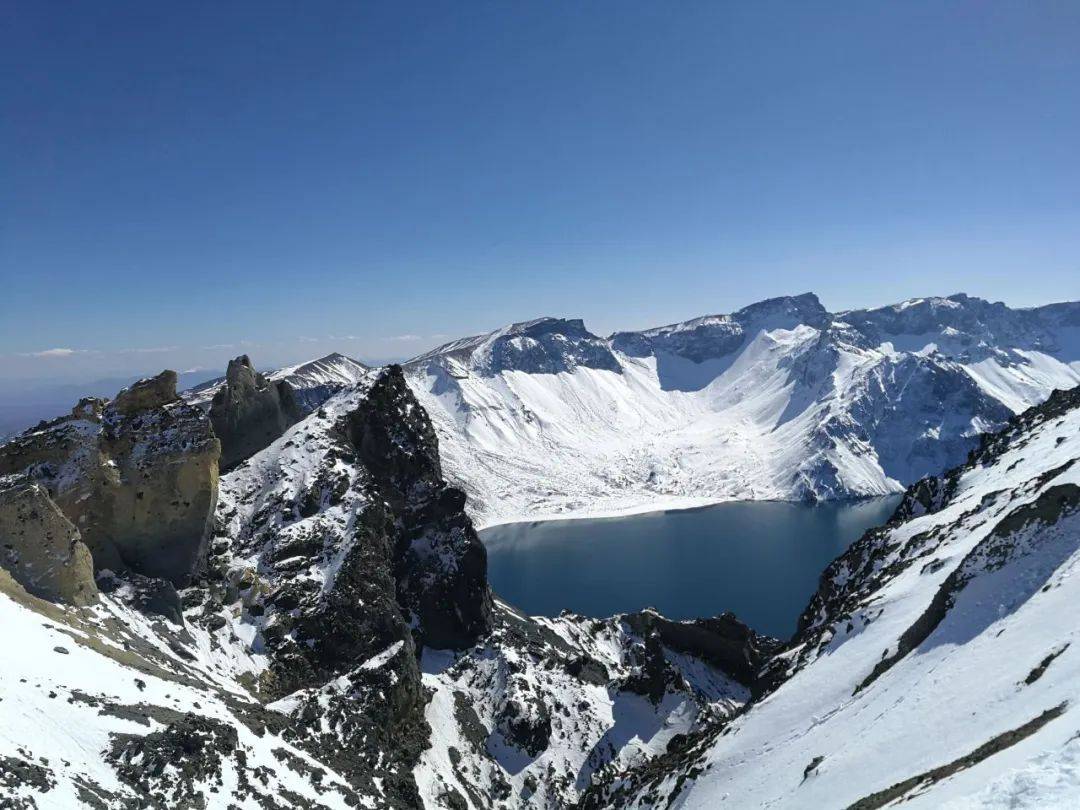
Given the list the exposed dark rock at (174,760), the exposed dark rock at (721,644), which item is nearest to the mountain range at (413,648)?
the exposed dark rock at (174,760)

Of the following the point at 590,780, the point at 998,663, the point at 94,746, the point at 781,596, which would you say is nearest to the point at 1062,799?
the point at 998,663

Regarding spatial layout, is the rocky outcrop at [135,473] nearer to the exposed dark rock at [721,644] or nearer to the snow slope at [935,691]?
the snow slope at [935,691]

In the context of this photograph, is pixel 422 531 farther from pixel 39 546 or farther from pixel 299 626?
pixel 39 546

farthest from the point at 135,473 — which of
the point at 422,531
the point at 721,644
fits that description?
the point at 721,644

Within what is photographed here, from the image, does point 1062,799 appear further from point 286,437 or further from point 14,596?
point 286,437

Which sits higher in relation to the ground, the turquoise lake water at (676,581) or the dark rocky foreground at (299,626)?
the dark rocky foreground at (299,626)

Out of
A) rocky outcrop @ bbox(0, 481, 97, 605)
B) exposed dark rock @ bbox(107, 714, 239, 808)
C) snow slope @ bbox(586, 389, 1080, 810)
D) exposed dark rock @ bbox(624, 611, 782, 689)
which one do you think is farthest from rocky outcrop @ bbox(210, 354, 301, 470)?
snow slope @ bbox(586, 389, 1080, 810)
